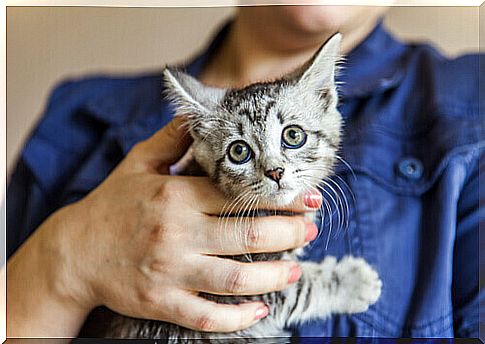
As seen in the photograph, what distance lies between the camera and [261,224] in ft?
3.83

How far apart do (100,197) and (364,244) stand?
1.61 ft

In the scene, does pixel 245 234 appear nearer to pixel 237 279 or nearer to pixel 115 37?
pixel 237 279

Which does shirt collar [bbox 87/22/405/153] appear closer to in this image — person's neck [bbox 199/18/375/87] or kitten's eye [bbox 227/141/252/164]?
person's neck [bbox 199/18/375/87]

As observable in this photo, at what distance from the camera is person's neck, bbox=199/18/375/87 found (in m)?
1.22

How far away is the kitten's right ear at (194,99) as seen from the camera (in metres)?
1.16

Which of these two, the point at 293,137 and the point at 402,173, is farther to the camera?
the point at 402,173

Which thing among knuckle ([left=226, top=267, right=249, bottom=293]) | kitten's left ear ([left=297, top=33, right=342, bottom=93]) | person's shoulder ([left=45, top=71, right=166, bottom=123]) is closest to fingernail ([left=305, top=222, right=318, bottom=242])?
knuckle ([left=226, top=267, right=249, bottom=293])

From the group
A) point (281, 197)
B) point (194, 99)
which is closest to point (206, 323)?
Result: point (281, 197)

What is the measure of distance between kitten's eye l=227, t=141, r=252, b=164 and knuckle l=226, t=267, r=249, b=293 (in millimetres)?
188

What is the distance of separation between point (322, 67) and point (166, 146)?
0.30 meters

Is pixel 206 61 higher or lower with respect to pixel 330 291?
higher

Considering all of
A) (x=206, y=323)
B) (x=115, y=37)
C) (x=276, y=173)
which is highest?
(x=115, y=37)

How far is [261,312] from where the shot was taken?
119cm

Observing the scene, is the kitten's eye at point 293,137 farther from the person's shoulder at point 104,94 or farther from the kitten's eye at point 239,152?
the person's shoulder at point 104,94
